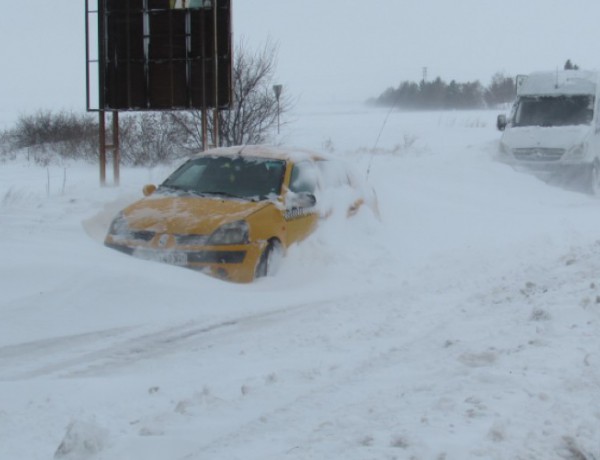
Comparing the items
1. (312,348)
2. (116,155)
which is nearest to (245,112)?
(116,155)

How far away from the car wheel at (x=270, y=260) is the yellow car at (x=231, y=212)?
1 cm

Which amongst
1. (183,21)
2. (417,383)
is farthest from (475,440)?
(183,21)

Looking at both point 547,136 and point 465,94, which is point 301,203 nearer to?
point 547,136

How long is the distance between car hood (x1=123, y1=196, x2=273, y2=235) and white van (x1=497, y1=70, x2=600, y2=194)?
1124cm

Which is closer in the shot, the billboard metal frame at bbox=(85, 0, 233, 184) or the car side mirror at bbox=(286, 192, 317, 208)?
the car side mirror at bbox=(286, 192, 317, 208)

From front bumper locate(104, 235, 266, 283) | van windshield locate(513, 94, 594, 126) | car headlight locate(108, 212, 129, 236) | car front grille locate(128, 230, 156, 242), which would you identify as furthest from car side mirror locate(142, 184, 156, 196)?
van windshield locate(513, 94, 594, 126)

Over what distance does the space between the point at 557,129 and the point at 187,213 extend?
40.4 ft

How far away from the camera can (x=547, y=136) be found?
17.5 metres

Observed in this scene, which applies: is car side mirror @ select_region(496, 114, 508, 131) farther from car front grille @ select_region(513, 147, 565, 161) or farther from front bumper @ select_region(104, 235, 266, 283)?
front bumper @ select_region(104, 235, 266, 283)

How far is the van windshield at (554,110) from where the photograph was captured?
17.9 m

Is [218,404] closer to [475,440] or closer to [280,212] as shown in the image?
[475,440]

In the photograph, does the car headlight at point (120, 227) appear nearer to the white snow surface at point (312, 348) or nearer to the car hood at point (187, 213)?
the car hood at point (187, 213)

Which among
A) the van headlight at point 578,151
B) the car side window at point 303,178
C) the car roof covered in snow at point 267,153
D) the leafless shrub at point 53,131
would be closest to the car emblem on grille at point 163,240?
the car side window at point 303,178

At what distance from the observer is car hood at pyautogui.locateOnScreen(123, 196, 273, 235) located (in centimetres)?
758
